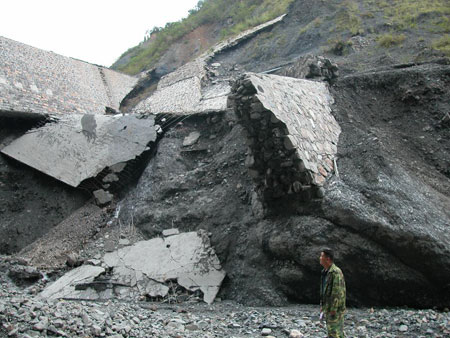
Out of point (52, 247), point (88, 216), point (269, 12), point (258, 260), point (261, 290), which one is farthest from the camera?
point (269, 12)

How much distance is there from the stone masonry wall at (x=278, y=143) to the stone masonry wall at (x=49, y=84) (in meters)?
7.42

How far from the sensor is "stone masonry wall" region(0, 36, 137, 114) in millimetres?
11352

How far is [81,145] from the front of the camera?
9875 millimetres

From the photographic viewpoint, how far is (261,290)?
5.89m

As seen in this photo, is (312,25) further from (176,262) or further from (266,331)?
(266,331)

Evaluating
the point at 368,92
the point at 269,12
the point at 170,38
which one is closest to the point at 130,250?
the point at 368,92

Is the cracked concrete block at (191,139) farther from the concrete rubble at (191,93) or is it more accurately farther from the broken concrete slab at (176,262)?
the broken concrete slab at (176,262)

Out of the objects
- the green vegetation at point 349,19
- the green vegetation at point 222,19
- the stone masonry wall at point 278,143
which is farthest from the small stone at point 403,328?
the green vegetation at point 222,19

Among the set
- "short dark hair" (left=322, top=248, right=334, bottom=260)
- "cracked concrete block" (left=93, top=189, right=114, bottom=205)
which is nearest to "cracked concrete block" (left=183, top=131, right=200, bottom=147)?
"cracked concrete block" (left=93, top=189, right=114, bottom=205)

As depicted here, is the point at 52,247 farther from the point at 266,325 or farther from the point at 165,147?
the point at 266,325

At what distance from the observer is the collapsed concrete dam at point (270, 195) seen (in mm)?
5254

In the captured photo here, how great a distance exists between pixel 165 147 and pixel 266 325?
597cm

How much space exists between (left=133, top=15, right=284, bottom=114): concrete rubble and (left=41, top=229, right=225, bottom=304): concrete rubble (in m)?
4.23

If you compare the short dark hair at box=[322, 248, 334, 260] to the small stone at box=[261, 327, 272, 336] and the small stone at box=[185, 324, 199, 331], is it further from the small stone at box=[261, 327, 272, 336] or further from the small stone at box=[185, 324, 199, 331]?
the small stone at box=[185, 324, 199, 331]
